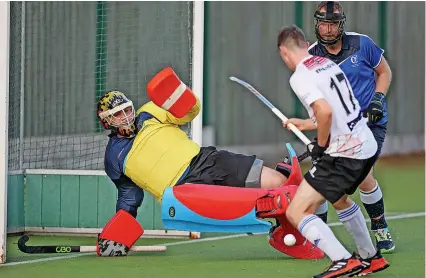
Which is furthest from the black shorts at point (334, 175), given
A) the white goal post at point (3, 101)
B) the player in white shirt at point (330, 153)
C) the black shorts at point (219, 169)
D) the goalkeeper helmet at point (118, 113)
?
the white goal post at point (3, 101)

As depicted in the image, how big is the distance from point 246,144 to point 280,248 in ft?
22.8

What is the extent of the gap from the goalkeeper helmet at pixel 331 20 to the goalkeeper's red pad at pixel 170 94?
0.90 meters

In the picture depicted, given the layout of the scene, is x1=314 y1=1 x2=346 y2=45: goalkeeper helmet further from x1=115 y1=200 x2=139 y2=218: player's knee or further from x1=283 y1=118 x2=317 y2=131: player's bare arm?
x1=115 y1=200 x2=139 y2=218: player's knee

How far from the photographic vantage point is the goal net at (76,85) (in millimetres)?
8930

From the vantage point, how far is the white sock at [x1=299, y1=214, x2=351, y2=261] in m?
6.58

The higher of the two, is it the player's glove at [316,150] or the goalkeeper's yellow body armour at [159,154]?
the player's glove at [316,150]

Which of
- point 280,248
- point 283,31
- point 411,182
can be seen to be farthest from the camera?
point 411,182

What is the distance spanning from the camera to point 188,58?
8.95 meters

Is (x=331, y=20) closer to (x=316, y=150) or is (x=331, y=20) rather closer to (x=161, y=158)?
(x=316, y=150)

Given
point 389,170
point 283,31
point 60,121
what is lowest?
point 389,170

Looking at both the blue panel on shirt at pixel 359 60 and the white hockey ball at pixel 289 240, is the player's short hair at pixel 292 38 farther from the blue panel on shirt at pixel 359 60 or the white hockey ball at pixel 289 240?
the white hockey ball at pixel 289 240

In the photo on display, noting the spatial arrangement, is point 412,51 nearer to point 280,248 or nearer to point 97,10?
point 97,10

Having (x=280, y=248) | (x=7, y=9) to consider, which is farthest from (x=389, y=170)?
(x=7, y=9)

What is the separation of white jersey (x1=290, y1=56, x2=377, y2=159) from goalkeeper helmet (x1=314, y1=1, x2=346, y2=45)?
0.92 m
